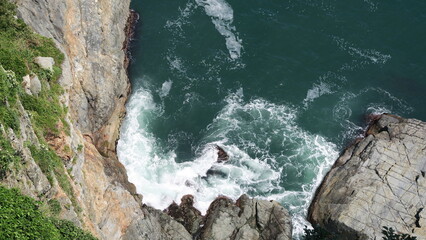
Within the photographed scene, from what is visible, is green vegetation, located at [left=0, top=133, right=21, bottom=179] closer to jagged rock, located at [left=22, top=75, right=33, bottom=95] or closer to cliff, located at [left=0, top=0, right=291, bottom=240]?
cliff, located at [left=0, top=0, right=291, bottom=240]

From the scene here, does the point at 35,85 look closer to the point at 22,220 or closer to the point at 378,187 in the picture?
the point at 22,220

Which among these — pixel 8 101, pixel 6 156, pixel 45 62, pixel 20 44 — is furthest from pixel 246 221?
pixel 6 156

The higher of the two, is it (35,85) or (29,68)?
(29,68)

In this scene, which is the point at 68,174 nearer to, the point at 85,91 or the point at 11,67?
the point at 11,67

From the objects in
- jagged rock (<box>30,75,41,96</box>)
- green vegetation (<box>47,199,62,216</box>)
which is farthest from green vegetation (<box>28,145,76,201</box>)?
jagged rock (<box>30,75,41,96</box>)

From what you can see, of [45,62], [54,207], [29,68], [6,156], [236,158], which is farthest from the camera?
[236,158]

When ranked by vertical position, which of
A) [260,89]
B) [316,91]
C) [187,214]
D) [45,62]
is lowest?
[187,214]

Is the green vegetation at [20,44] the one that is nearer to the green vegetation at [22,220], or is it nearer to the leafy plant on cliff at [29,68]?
the leafy plant on cliff at [29,68]
